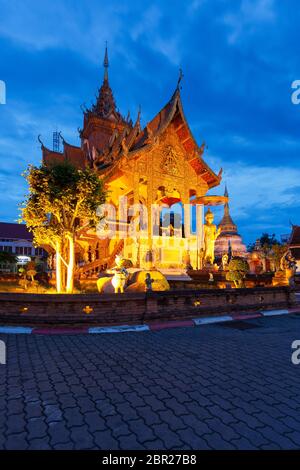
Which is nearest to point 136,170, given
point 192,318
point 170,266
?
point 170,266

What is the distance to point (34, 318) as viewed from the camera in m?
6.27

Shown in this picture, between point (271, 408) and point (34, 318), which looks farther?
point (34, 318)

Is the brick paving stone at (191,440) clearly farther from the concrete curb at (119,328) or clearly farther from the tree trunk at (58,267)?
the tree trunk at (58,267)

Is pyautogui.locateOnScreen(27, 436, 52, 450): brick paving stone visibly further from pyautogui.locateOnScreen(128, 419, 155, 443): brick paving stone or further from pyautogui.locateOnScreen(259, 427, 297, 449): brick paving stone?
pyautogui.locateOnScreen(259, 427, 297, 449): brick paving stone

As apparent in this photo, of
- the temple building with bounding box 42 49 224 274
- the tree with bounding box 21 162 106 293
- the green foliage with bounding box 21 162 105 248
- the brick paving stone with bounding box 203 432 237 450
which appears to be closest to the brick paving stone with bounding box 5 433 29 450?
the brick paving stone with bounding box 203 432 237 450

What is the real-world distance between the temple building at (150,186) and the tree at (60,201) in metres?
8.96

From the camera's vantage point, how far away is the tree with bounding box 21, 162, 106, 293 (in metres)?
9.47

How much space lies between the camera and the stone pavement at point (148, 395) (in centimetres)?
215

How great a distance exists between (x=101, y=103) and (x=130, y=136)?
15650 mm

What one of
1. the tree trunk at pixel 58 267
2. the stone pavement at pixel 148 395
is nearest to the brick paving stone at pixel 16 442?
the stone pavement at pixel 148 395

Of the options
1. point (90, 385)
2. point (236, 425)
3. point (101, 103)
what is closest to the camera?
point (236, 425)

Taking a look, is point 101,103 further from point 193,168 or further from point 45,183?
point 45,183

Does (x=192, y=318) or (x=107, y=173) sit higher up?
(x=107, y=173)
